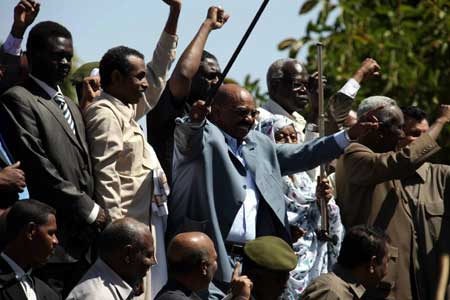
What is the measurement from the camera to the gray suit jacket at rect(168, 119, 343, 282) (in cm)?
1070

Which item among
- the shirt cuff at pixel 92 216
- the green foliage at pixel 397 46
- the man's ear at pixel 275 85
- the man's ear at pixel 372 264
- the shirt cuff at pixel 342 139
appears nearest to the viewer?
the shirt cuff at pixel 92 216

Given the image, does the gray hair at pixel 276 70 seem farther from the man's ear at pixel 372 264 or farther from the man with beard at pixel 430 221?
the man's ear at pixel 372 264

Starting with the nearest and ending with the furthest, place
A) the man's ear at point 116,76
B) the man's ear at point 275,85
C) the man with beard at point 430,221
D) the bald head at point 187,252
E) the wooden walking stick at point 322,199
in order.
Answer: the bald head at point 187,252
the man's ear at point 116,76
the wooden walking stick at point 322,199
the man with beard at point 430,221
the man's ear at point 275,85

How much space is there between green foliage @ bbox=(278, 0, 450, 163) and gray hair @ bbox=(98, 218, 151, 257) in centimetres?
832

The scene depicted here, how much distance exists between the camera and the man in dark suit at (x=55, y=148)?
32.5ft

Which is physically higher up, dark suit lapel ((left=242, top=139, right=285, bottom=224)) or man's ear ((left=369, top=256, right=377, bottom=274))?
dark suit lapel ((left=242, top=139, right=285, bottom=224))

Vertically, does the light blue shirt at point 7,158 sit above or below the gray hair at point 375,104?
below

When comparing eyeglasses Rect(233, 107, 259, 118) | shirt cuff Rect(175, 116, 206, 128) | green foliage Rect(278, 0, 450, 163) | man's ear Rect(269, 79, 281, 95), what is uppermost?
shirt cuff Rect(175, 116, 206, 128)

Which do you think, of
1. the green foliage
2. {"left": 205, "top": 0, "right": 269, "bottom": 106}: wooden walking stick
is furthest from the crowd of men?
the green foliage

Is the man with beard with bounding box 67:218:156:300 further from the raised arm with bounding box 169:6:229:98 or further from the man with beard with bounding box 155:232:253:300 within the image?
the raised arm with bounding box 169:6:229:98

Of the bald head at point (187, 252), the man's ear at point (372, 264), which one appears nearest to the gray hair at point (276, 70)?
the man's ear at point (372, 264)

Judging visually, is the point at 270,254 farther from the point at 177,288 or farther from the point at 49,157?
the point at 49,157

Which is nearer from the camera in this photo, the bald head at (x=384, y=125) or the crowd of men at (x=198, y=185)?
the crowd of men at (x=198, y=185)

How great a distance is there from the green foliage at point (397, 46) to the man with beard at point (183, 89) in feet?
19.9
